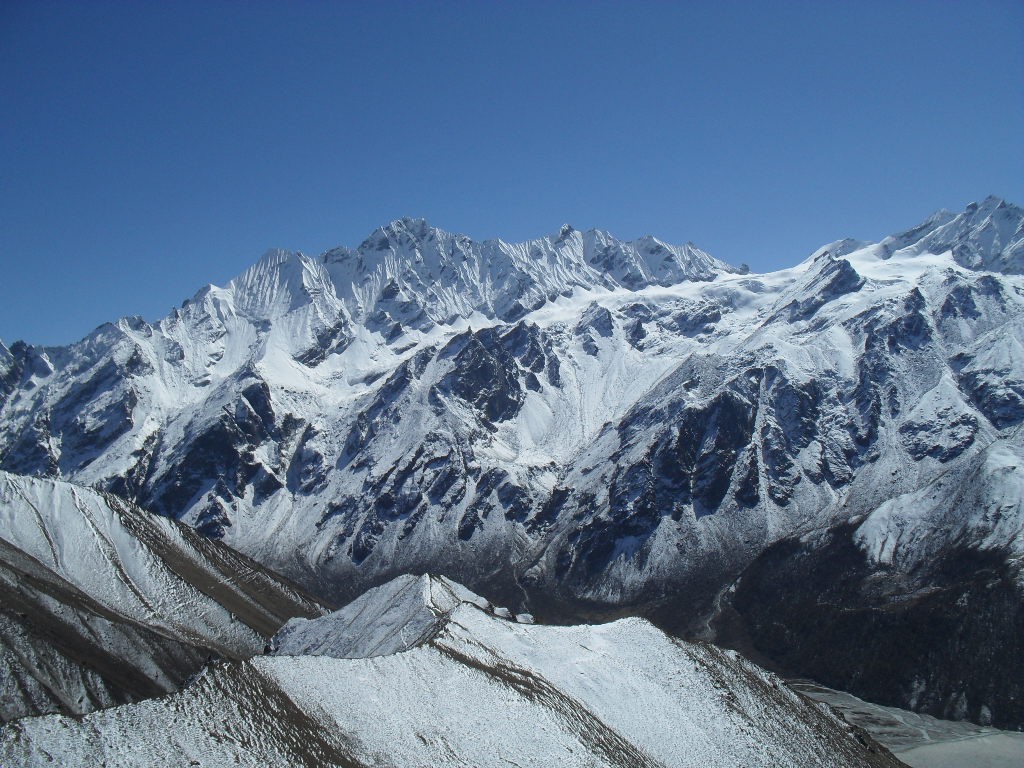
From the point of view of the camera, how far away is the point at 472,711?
91938 mm

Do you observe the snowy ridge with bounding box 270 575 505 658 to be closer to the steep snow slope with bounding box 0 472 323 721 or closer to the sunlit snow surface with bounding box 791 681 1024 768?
the steep snow slope with bounding box 0 472 323 721

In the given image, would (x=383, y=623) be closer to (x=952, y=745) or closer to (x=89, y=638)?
(x=89, y=638)

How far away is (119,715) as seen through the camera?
68.4 m

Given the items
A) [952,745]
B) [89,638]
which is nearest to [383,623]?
[89,638]

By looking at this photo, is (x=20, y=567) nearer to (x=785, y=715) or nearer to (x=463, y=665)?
(x=463, y=665)

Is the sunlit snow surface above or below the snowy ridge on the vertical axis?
above

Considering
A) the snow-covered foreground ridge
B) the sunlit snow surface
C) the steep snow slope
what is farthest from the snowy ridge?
the sunlit snow surface

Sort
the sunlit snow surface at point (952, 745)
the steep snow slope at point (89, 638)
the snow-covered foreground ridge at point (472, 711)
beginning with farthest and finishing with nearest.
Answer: the sunlit snow surface at point (952, 745) → the steep snow slope at point (89, 638) → the snow-covered foreground ridge at point (472, 711)

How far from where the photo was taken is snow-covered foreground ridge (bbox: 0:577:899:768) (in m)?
68.9

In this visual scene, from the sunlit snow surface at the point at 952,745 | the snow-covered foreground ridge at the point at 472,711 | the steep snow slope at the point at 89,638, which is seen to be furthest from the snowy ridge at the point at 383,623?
the sunlit snow surface at the point at 952,745

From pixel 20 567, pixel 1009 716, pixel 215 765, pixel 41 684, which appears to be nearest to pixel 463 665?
pixel 215 765

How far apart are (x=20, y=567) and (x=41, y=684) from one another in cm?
6482

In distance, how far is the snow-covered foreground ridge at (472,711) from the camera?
226 feet

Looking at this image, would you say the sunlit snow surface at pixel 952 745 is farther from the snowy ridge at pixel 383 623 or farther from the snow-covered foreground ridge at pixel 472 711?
the snowy ridge at pixel 383 623
